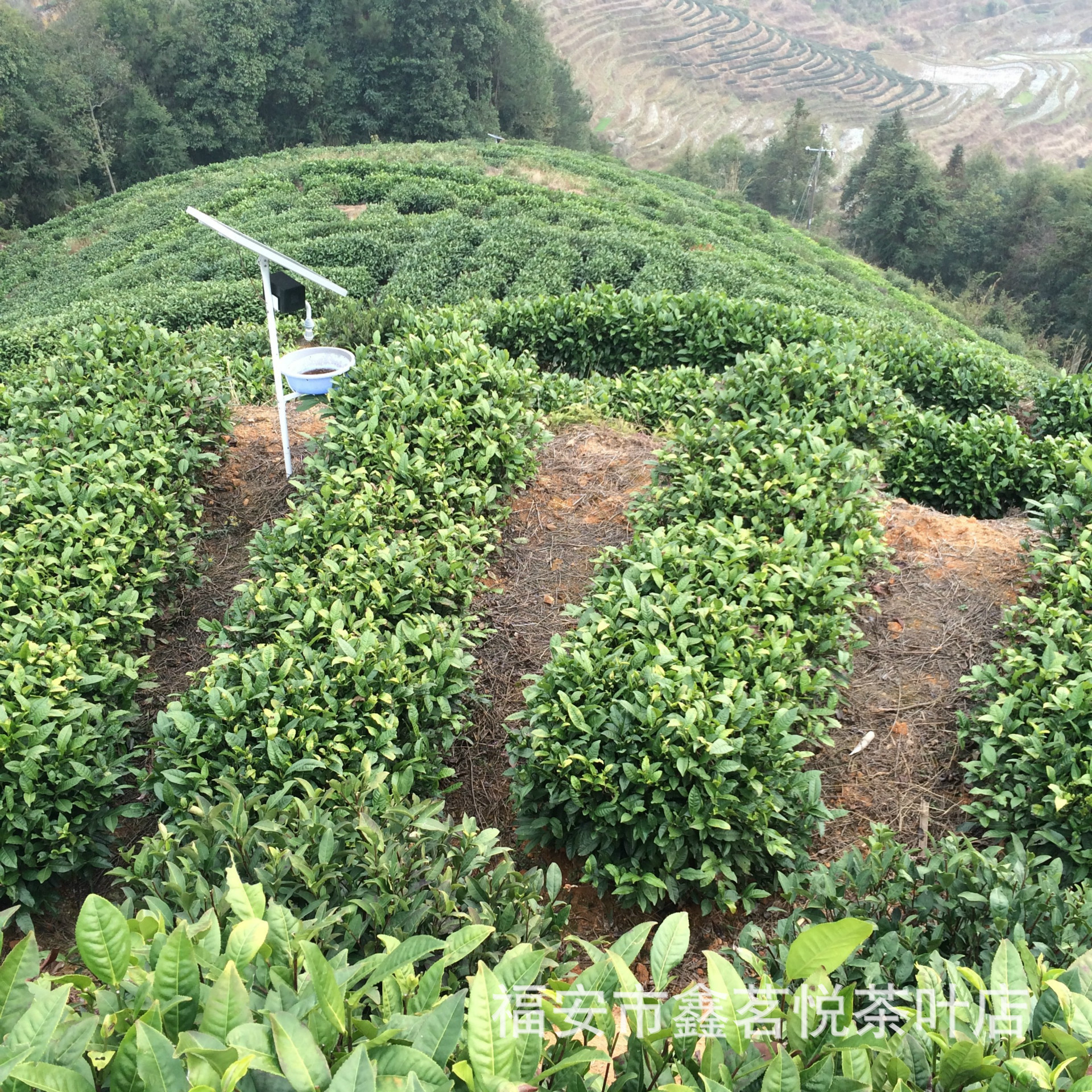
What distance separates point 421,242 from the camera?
44.3 feet

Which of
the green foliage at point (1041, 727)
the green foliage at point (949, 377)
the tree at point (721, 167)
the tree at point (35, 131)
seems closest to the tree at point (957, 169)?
the tree at point (721, 167)

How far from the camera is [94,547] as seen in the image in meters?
4.05

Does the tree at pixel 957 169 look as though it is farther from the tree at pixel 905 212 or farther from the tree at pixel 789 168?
the tree at pixel 789 168

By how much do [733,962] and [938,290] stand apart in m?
34.6

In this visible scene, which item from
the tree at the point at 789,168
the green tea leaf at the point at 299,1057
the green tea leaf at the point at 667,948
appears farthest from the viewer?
the tree at the point at 789,168

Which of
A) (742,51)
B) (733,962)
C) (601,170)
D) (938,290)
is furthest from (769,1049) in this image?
(742,51)

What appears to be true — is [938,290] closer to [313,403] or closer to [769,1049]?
[313,403]

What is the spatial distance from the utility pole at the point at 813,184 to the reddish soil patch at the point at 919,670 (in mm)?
37039

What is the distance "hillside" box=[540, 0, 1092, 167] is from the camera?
66.4 metres

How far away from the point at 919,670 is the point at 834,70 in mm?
84265

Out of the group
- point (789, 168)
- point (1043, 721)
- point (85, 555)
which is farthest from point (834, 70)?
point (85, 555)

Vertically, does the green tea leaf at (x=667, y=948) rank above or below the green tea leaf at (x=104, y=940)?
below

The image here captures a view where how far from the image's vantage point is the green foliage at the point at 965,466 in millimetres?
5234

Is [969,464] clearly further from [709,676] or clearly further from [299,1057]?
[299,1057]
